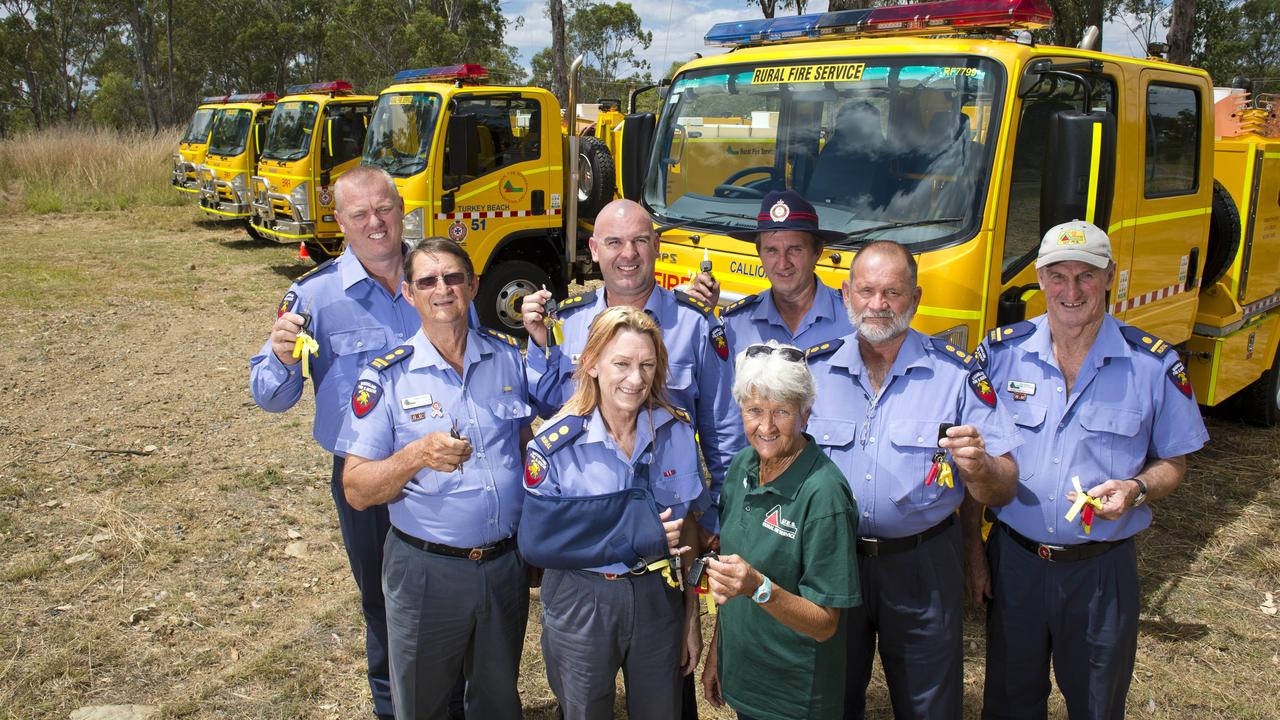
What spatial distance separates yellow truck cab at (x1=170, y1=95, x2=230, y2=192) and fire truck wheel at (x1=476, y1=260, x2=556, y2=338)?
36.7 ft

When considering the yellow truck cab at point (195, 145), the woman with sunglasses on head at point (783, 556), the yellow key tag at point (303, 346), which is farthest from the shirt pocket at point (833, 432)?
the yellow truck cab at point (195, 145)

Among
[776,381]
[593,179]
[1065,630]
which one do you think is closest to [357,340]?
[776,381]

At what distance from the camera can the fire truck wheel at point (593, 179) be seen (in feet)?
32.7

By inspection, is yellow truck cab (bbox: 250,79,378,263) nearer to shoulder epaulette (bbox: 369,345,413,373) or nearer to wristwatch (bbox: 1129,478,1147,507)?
shoulder epaulette (bbox: 369,345,413,373)

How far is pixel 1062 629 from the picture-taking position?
A: 9.16 feet

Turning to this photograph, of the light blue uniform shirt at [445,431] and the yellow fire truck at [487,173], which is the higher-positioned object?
the yellow fire truck at [487,173]

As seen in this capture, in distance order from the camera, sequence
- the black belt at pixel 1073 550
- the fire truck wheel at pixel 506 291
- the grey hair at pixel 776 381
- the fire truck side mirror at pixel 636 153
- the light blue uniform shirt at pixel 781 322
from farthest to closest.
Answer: the fire truck wheel at pixel 506 291
the fire truck side mirror at pixel 636 153
the light blue uniform shirt at pixel 781 322
the black belt at pixel 1073 550
the grey hair at pixel 776 381

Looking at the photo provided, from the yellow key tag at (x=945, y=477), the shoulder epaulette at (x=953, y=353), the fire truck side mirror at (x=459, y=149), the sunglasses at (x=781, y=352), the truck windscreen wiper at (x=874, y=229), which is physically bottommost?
the yellow key tag at (x=945, y=477)

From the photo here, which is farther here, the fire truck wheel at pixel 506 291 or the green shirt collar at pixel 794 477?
the fire truck wheel at pixel 506 291

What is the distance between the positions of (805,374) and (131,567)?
403cm

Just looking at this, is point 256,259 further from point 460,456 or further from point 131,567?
point 460,456

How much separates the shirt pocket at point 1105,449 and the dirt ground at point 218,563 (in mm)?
1390

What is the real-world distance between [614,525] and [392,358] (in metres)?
0.83

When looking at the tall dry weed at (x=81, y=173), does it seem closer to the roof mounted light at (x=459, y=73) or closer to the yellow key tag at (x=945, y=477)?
the roof mounted light at (x=459, y=73)
